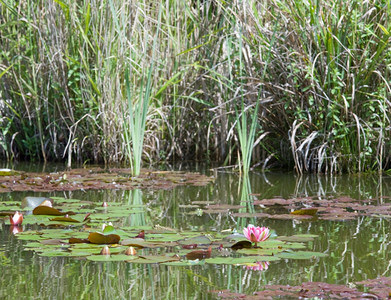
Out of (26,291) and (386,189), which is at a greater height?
(386,189)

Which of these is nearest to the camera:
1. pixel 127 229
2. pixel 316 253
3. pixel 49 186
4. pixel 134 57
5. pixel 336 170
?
pixel 316 253

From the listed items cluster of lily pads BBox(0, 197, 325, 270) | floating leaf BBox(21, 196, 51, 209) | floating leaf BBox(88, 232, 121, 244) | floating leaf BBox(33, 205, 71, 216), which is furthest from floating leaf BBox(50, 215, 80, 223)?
floating leaf BBox(88, 232, 121, 244)

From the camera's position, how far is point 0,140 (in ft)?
22.4

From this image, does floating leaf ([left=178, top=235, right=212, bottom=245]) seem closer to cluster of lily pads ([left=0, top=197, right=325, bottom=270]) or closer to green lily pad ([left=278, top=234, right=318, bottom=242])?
cluster of lily pads ([left=0, top=197, right=325, bottom=270])

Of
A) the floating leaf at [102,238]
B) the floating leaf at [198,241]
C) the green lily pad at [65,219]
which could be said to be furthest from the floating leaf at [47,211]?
the floating leaf at [198,241]

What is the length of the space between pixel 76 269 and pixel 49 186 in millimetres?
2220

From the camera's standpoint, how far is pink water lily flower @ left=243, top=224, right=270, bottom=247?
2.52m

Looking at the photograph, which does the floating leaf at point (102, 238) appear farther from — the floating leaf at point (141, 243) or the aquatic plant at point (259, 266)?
the aquatic plant at point (259, 266)

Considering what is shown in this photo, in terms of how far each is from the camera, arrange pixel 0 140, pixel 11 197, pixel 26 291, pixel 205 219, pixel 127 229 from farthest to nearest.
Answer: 1. pixel 0 140
2. pixel 11 197
3. pixel 205 219
4. pixel 127 229
5. pixel 26 291

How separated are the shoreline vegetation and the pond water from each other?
127 centimetres

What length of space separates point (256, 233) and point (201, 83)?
4.15m

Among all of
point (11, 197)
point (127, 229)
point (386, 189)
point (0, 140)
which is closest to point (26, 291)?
point (127, 229)

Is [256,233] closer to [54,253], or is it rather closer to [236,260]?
[236,260]

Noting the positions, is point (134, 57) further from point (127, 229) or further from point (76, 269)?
point (76, 269)
